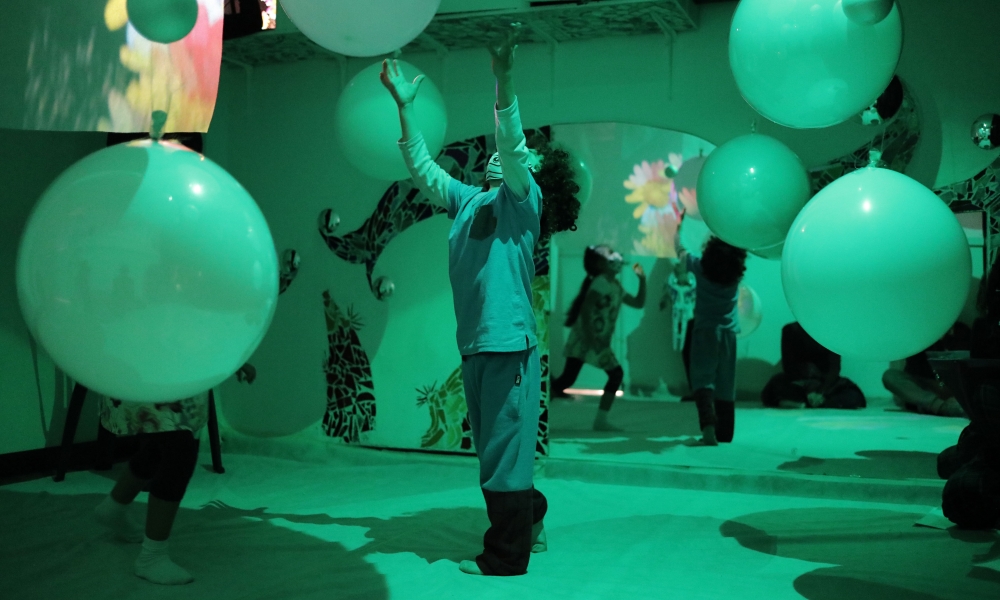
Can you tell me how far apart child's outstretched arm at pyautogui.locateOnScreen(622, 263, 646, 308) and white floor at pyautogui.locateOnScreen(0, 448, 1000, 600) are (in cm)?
225

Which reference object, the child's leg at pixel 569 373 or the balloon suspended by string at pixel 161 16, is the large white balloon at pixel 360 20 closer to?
the balloon suspended by string at pixel 161 16

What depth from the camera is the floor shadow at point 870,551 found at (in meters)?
2.32

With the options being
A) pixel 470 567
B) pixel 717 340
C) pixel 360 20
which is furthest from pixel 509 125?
pixel 717 340

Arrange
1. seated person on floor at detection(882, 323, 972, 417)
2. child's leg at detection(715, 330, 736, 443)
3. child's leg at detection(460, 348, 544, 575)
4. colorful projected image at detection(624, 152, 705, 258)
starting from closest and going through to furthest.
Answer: child's leg at detection(460, 348, 544, 575) → seated person on floor at detection(882, 323, 972, 417) → child's leg at detection(715, 330, 736, 443) → colorful projected image at detection(624, 152, 705, 258)

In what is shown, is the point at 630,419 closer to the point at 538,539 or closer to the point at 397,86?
the point at 538,539

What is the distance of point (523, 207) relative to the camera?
242 centimetres

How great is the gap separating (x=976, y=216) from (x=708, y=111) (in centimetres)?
123

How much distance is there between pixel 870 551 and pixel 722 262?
6.77 feet

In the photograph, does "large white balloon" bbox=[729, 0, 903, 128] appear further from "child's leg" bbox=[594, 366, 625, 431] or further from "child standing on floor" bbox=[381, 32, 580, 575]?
"child's leg" bbox=[594, 366, 625, 431]

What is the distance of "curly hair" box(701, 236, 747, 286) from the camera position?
4504 mm

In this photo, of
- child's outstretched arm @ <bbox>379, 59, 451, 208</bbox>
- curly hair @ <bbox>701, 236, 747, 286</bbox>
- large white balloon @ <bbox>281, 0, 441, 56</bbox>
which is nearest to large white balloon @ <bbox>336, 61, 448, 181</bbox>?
child's outstretched arm @ <bbox>379, 59, 451, 208</bbox>

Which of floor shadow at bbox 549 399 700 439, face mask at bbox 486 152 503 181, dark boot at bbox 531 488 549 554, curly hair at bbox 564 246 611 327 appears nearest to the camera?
face mask at bbox 486 152 503 181

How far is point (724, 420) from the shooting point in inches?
177

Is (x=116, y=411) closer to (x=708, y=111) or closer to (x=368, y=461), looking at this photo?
(x=368, y=461)
